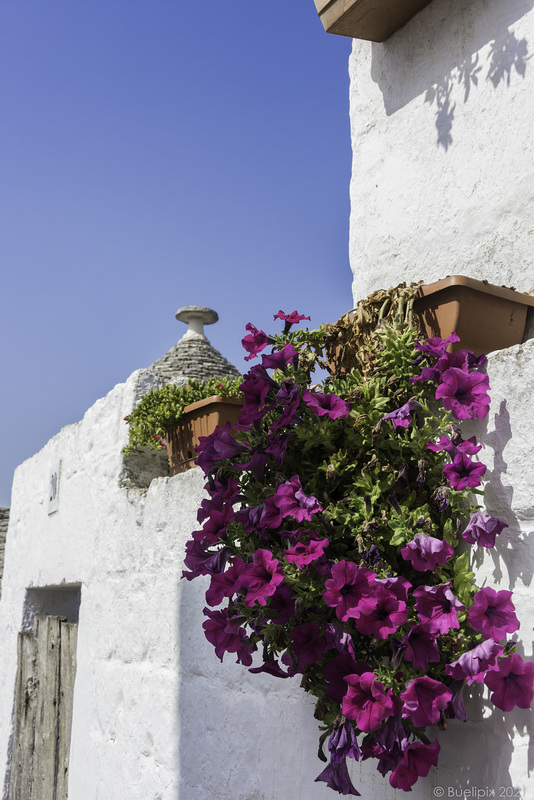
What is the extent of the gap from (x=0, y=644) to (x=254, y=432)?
4.44 m

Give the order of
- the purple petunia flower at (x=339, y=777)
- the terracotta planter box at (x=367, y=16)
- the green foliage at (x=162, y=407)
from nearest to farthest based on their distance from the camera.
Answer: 1. the purple petunia flower at (x=339, y=777)
2. the terracotta planter box at (x=367, y=16)
3. the green foliage at (x=162, y=407)

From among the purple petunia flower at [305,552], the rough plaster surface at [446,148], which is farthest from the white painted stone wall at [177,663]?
the rough plaster surface at [446,148]

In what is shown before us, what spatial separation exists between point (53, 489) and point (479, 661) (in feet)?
12.1

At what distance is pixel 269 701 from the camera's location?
2102mm

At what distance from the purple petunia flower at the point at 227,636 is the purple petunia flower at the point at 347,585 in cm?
34

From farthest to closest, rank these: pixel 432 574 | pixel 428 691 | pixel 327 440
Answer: pixel 327 440, pixel 432 574, pixel 428 691

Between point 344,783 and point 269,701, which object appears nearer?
point 344,783

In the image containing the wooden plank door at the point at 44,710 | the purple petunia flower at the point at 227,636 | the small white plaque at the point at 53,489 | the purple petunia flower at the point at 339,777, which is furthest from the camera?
the small white plaque at the point at 53,489

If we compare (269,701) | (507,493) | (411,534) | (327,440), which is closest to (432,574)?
(411,534)

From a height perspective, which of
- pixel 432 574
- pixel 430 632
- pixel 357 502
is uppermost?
pixel 357 502

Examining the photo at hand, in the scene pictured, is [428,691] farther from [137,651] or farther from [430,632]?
[137,651]

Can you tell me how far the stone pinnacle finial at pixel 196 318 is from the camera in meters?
12.3

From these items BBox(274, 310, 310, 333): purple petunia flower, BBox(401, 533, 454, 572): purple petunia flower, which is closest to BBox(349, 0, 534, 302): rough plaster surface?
BBox(274, 310, 310, 333): purple petunia flower

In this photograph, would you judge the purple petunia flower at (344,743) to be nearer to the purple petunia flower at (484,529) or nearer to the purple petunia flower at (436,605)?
the purple petunia flower at (436,605)
